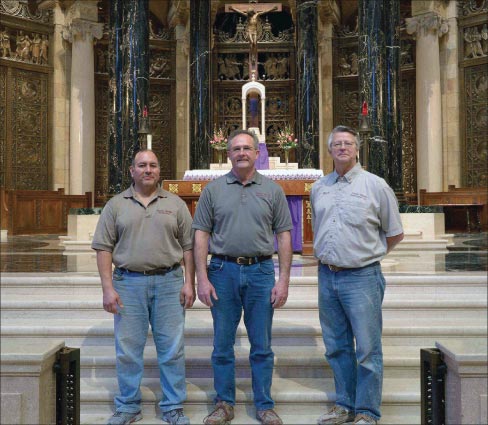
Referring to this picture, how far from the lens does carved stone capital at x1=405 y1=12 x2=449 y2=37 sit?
1672 centimetres

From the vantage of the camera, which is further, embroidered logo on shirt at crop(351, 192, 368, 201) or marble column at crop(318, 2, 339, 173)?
marble column at crop(318, 2, 339, 173)

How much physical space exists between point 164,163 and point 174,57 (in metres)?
3.25

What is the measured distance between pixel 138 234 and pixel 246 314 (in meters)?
0.91

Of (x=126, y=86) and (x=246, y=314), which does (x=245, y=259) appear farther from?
(x=126, y=86)

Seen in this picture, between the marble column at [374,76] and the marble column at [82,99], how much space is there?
326 inches

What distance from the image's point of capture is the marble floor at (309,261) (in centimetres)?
705

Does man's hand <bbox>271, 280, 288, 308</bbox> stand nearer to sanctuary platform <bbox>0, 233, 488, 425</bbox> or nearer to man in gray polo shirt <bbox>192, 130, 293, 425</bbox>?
man in gray polo shirt <bbox>192, 130, 293, 425</bbox>

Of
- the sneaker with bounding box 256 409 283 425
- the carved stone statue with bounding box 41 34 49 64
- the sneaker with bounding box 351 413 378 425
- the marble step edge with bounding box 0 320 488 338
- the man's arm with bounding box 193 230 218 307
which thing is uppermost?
the carved stone statue with bounding box 41 34 49 64

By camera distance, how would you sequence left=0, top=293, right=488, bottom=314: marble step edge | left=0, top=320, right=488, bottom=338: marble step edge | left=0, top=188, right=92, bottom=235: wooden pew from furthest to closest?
left=0, top=188, right=92, bottom=235: wooden pew
left=0, top=293, right=488, bottom=314: marble step edge
left=0, top=320, right=488, bottom=338: marble step edge

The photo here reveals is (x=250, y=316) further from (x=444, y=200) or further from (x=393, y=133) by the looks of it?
(x=444, y=200)

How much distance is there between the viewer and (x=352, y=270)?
13.3ft

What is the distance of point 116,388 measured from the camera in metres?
4.73

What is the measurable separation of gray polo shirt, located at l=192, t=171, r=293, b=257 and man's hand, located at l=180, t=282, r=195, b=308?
0.30 meters

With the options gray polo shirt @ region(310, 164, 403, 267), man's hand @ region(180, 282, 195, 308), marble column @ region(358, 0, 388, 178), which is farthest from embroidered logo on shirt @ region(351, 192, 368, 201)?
marble column @ region(358, 0, 388, 178)
